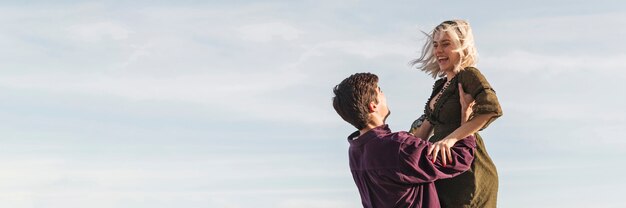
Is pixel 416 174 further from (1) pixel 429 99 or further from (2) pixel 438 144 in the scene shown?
(1) pixel 429 99

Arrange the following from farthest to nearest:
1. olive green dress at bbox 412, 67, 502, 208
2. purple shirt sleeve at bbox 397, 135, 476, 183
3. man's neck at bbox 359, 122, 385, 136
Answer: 1. olive green dress at bbox 412, 67, 502, 208
2. man's neck at bbox 359, 122, 385, 136
3. purple shirt sleeve at bbox 397, 135, 476, 183

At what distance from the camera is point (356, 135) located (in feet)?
20.5

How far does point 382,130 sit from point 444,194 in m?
0.63

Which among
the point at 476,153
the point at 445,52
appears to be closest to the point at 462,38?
the point at 445,52

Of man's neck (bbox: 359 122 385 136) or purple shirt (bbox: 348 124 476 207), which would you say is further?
man's neck (bbox: 359 122 385 136)

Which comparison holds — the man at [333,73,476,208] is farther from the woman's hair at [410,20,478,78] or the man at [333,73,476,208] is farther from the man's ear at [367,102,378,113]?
the woman's hair at [410,20,478,78]

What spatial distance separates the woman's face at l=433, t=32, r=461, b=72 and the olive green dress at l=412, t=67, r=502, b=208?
11 cm

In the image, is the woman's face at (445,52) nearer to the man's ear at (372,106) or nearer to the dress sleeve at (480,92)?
the dress sleeve at (480,92)

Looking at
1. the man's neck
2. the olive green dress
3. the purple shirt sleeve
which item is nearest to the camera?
the purple shirt sleeve

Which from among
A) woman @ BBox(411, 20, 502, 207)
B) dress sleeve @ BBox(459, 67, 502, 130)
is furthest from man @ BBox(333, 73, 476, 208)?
dress sleeve @ BBox(459, 67, 502, 130)

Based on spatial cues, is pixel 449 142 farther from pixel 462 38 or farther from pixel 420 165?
pixel 462 38

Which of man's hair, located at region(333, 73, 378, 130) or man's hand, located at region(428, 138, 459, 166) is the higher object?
man's hair, located at region(333, 73, 378, 130)

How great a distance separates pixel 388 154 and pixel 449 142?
0.41m

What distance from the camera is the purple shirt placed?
579 centimetres
